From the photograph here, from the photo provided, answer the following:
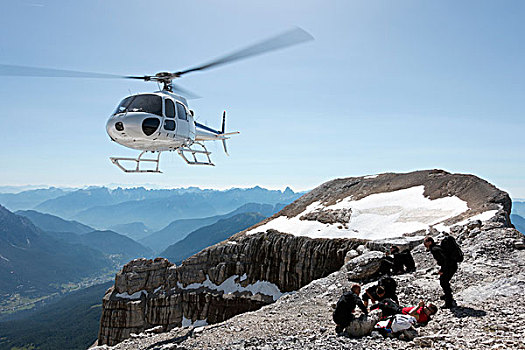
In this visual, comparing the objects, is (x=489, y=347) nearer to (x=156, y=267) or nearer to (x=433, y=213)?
(x=433, y=213)

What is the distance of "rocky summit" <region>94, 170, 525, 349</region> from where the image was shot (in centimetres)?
995

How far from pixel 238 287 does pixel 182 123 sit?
22.7 m

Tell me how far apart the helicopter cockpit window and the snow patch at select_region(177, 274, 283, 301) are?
2420cm

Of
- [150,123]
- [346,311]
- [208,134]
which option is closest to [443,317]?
[346,311]

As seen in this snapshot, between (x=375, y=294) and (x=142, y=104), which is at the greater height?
(x=142, y=104)

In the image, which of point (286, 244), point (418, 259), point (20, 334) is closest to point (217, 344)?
point (418, 259)

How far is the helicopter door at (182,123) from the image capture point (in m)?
21.7

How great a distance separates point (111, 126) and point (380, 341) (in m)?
17.6

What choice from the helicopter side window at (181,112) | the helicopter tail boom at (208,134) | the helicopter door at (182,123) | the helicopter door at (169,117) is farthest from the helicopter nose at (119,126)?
the helicopter tail boom at (208,134)

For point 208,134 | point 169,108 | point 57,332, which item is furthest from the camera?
point 57,332

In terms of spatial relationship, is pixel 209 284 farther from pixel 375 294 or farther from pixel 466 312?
pixel 466 312

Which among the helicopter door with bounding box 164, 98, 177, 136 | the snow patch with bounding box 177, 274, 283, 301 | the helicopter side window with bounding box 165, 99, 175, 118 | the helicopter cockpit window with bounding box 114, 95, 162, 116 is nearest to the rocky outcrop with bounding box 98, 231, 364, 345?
the snow patch with bounding box 177, 274, 283, 301

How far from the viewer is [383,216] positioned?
35.3m

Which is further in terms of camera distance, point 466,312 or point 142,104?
point 142,104
